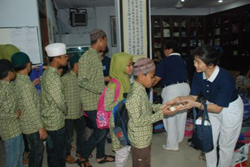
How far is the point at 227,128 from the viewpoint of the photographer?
6.13ft

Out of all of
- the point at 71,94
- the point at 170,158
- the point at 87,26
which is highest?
the point at 87,26

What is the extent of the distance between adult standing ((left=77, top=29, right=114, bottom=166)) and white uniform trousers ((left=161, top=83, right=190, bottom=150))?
926mm

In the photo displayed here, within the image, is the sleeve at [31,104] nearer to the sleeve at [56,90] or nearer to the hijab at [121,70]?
the sleeve at [56,90]

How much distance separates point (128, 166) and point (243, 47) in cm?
613

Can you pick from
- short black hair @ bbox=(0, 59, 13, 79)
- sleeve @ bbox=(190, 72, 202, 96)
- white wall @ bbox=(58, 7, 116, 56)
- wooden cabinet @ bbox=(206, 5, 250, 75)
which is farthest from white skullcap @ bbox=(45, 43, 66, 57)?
wooden cabinet @ bbox=(206, 5, 250, 75)

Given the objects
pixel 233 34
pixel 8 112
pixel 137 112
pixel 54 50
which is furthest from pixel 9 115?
pixel 233 34

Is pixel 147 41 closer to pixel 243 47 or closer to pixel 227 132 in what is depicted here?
pixel 227 132

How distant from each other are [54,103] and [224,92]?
1479 millimetres

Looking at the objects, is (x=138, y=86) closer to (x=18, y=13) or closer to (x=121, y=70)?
(x=121, y=70)

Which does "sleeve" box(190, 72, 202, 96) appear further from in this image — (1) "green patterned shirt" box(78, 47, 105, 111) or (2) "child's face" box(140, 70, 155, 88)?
(1) "green patterned shirt" box(78, 47, 105, 111)

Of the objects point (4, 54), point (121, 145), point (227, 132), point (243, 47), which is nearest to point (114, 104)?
point (121, 145)

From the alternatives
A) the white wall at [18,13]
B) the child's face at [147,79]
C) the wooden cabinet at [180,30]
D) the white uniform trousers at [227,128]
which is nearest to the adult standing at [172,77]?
the white uniform trousers at [227,128]

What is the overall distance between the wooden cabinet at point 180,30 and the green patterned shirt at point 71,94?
19.2ft

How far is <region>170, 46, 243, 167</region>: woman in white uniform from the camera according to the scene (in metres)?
1.73
